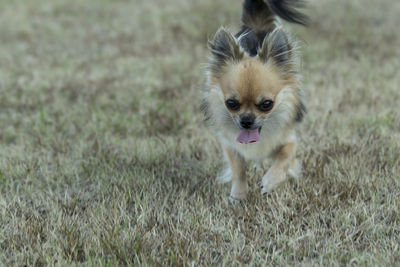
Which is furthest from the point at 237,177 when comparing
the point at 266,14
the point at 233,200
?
the point at 266,14

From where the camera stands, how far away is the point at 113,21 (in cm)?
1030

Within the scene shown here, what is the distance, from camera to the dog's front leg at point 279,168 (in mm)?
3773

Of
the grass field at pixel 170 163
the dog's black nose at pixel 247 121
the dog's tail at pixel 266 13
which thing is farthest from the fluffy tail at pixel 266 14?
the dog's black nose at pixel 247 121

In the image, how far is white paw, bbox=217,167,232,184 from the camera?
4.16m

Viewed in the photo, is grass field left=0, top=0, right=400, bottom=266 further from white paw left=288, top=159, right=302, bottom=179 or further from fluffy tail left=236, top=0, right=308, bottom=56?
fluffy tail left=236, top=0, right=308, bottom=56

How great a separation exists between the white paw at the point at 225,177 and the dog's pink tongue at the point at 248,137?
0.54 meters

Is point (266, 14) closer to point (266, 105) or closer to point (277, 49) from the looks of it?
point (277, 49)

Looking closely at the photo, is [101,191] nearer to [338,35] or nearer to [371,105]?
[371,105]

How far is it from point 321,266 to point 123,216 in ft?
4.61

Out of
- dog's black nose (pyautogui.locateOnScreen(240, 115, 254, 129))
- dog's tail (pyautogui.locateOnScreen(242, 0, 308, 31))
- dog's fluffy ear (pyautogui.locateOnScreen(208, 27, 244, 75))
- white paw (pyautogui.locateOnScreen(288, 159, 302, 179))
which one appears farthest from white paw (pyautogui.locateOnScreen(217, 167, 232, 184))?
dog's tail (pyautogui.locateOnScreen(242, 0, 308, 31))

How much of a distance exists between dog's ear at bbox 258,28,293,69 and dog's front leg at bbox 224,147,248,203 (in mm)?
825

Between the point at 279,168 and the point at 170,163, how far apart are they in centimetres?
110

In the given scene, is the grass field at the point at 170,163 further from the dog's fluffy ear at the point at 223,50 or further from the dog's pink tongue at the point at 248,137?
the dog's fluffy ear at the point at 223,50

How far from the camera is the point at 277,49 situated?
12.0ft
